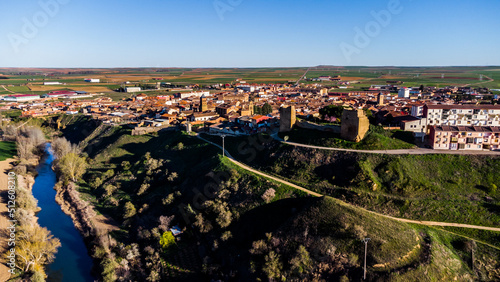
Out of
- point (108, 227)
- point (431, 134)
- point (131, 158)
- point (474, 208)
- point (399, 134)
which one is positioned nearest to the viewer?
point (474, 208)

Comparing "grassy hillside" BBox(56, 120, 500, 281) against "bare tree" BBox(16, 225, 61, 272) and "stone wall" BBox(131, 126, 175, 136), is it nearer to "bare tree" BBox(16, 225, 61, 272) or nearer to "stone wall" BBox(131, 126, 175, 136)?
"bare tree" BBox(16, 225, 61, 272)

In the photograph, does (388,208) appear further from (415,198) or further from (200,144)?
(200,144)

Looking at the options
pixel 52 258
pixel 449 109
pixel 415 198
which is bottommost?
pixel 52 258

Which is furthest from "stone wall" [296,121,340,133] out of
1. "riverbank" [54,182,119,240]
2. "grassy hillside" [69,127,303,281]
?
"riverbank" [54,182,119,240]

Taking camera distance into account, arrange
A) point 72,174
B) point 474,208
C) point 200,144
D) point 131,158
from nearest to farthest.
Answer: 1. point 474,208
2. point 72,174
3. point 200,144
4. point 131,158

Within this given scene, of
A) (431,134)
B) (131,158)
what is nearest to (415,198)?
(431,134)

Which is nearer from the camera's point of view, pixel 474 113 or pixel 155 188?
pixel 155 188
